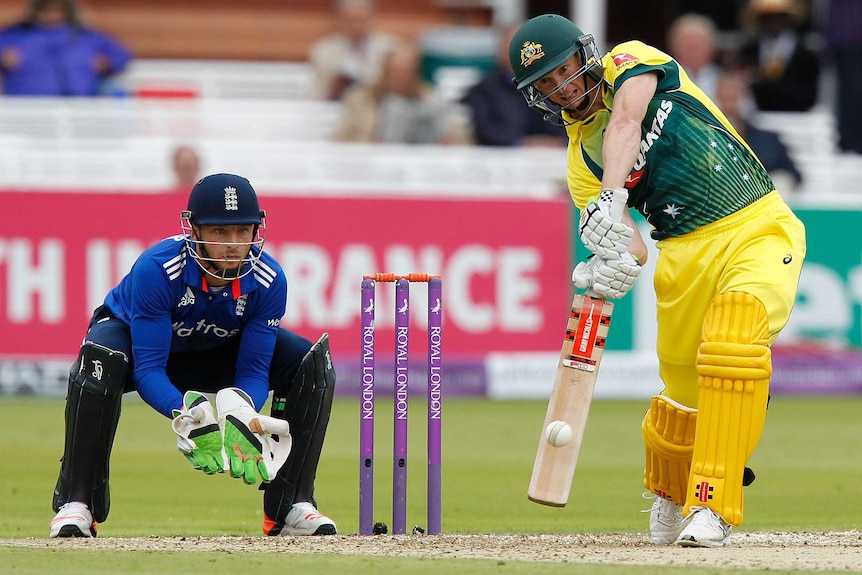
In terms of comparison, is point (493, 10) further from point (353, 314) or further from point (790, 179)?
point (353, 314)

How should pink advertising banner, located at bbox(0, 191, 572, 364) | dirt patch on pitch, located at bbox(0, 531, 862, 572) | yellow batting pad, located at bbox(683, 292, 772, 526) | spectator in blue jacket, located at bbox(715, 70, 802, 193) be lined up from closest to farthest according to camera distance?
dirt patch on pitch, located at bbox(0, 531, 862, 572) < yellow batting pad, located at bbox(683, 292, 772, 526) < pink advertising banner, located at bbox(0, 191, 572, 364) < spectator in blue jacket, located at bbox(715, 70, 802, 193)

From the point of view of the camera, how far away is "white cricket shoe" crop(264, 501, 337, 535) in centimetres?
529

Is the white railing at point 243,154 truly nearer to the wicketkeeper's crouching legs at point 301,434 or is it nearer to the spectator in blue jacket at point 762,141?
the spectator in blue jacket at point 762,141

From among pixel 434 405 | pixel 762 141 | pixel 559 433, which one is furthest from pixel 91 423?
pixel 762 141

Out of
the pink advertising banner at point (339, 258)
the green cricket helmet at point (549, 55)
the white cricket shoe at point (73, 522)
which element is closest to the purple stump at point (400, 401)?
the green cricket helmet at point (549, 55)

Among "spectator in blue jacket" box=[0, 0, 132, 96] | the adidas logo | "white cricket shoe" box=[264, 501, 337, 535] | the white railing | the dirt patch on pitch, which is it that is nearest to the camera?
the dirt patch on pitch

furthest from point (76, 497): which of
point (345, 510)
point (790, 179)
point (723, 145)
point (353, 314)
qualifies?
point (790, 179)

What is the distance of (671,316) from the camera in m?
4.97

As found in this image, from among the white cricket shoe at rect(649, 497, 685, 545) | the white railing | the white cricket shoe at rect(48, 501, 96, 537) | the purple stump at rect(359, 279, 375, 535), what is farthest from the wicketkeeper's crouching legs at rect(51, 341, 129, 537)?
the white railing

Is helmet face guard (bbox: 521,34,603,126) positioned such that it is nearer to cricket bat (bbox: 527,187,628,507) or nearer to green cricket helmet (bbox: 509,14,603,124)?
green cricket helmet (bbox: 509,14,603,124)

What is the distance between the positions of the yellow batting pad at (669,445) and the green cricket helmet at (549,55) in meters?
1.01

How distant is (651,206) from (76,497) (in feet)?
6.80

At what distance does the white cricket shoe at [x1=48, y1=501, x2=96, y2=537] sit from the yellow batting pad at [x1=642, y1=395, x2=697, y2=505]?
5.98ft

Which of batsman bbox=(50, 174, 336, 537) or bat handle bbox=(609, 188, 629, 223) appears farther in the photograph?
batsman bbox=(50, 174, 336, 537)
